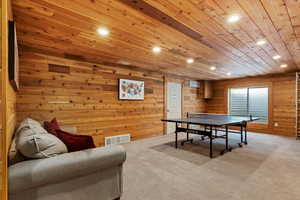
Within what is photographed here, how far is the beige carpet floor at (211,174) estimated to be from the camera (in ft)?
6.46

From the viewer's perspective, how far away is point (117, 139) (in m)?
4.29

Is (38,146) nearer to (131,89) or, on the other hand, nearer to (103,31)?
(103,31)

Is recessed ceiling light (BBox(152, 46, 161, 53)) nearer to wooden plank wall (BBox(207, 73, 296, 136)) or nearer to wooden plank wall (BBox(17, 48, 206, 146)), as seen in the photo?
wooden plank wall (BBox(17, 48, 206, 146))

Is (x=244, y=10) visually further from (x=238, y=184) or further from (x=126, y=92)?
(x=126, y=92)

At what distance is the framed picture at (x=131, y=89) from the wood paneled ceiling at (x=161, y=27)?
1034 millimetres

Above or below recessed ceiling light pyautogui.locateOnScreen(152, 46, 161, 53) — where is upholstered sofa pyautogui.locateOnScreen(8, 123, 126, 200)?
below

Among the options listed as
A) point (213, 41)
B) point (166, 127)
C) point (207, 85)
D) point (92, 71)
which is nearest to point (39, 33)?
point (92, 71)

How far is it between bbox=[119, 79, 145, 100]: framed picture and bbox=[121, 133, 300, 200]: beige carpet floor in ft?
4.91

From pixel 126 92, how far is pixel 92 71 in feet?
3.59

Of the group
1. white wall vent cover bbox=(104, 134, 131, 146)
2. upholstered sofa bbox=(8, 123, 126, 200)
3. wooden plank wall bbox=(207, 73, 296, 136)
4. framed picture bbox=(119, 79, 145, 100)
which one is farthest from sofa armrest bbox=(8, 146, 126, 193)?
wooden plank wall bbox=(207, 73, 296, 136)

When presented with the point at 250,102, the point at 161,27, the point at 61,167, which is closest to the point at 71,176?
the point at 61,167

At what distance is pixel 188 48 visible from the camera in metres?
3.09

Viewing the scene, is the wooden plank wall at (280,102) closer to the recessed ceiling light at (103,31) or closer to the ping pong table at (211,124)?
the ping pong table at (211,124)

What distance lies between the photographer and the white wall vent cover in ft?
13.5
